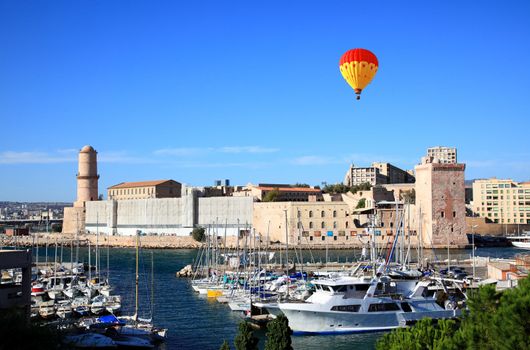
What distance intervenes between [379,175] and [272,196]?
91.5 ft

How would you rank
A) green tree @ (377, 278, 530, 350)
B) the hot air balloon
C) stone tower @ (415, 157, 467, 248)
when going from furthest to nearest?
stone tower @ (415, 157, 467, 248), the hot air balloon, green tree @ (377, 278, 530, 350)

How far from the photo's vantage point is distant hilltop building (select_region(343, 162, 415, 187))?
3049 inches

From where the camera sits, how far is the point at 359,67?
18828mm

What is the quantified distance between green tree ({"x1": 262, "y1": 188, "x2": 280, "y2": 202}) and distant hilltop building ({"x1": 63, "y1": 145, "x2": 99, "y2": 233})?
47.6 feet

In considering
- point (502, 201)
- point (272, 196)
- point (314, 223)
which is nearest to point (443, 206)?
point (314, 223)

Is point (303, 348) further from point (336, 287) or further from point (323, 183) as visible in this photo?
point (323, 183)

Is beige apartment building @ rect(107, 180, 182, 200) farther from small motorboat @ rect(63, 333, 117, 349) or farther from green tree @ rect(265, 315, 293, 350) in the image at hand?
green tree @ rect(265, 315, 293, 350)

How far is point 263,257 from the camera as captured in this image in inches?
1334

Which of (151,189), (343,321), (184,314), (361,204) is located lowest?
(184,314)

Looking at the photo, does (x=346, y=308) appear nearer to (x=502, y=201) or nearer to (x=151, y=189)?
(x=502, y=201)

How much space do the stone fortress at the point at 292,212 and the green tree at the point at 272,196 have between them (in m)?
0.57

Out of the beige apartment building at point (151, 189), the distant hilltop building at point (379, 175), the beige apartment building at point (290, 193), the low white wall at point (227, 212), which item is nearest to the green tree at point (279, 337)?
the low white wall at point (227, 212)

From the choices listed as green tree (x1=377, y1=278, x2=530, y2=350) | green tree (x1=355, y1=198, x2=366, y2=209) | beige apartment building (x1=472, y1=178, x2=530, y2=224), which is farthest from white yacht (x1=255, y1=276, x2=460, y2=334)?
beige apartment building (x1=472, y1=178, x2=530, y2=224)

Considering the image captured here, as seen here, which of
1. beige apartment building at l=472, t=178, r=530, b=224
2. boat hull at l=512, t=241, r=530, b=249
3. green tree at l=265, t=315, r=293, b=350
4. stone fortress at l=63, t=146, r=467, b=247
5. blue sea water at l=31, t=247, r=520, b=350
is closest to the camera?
green tree at l=265, t=315, r=293, b=350
